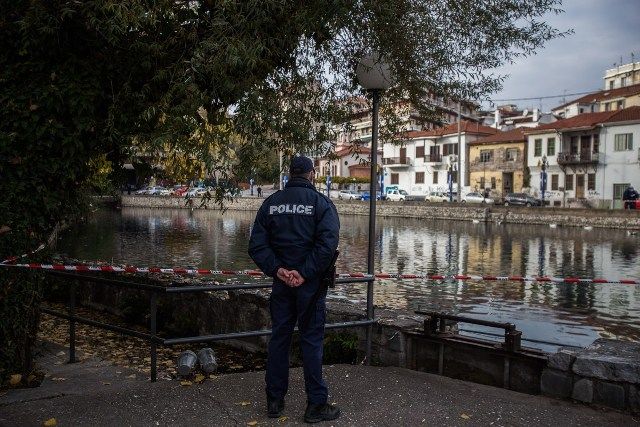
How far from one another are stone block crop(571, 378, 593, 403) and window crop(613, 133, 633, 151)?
198 feet

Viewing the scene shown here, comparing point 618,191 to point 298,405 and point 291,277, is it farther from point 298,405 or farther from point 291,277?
point 291,277

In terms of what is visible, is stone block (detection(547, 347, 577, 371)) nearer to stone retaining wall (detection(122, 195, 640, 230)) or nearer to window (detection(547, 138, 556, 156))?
stone retaining wall (detection(122, 195, 640, 230))

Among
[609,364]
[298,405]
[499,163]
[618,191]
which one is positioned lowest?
[298,405]

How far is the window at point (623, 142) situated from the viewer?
58.8 metres

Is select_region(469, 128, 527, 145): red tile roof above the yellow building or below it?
above

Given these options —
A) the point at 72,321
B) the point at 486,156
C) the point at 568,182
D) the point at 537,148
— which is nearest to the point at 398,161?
the point at 486,156

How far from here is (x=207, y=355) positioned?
7020mm

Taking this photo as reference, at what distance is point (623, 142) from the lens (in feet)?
195

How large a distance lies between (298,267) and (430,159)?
257 feet

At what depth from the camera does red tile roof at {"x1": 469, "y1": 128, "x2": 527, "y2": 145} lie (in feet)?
233

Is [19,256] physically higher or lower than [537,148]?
Result: lower

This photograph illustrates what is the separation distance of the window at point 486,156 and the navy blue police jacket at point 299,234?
Result: 72194 mm

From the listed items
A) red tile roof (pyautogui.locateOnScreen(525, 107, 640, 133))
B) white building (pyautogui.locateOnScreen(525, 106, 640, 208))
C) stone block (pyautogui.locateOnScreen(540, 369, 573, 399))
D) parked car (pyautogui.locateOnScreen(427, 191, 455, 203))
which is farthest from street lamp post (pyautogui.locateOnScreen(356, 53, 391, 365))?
parked car (pyautogui.locateOnScreen(427, 191, 455, 203))

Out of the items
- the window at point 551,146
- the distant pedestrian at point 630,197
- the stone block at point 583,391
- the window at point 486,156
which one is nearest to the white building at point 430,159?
the window at point 486,156
